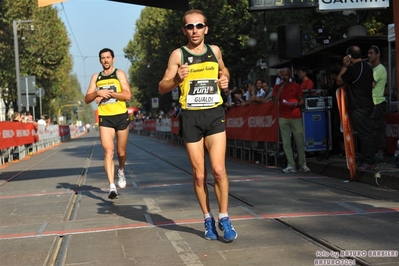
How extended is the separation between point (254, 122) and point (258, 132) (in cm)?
42

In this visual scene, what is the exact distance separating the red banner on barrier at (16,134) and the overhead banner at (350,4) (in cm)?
1061

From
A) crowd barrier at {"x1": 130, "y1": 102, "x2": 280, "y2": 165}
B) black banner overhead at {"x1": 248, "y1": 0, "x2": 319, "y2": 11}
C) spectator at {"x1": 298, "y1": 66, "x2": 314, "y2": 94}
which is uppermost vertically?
black banner overhead at {"x1": 248, "y1": 0, "x2": 319, "y2": 11}

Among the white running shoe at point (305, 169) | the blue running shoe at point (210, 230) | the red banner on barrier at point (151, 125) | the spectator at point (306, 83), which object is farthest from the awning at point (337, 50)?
the red banner on barrier at point (151, 125)

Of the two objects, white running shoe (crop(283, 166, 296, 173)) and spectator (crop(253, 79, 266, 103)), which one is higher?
spectator (crop(253, 79, 266, 103))

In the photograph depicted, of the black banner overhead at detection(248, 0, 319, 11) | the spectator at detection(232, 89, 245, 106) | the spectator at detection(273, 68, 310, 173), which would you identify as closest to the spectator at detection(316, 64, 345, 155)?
the spectator at detection(273, 68, 310, 173)

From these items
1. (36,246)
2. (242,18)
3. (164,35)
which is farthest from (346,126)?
(164,35)

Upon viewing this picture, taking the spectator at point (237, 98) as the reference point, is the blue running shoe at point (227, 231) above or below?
below

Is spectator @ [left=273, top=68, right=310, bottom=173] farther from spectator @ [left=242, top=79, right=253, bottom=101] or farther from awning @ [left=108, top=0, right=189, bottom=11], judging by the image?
spectator @ [left=242, top=79, right=253, bottom=101]

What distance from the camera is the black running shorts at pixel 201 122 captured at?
5680mm

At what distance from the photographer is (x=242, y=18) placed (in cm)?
4075

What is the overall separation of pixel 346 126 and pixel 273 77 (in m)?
12.1

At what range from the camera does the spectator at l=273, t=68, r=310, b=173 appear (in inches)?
479

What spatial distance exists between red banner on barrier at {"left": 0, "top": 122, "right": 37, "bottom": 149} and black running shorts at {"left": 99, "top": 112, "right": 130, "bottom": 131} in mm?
11250

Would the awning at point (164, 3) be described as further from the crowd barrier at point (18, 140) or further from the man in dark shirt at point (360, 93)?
the crowd barrier at point (18, 140)
